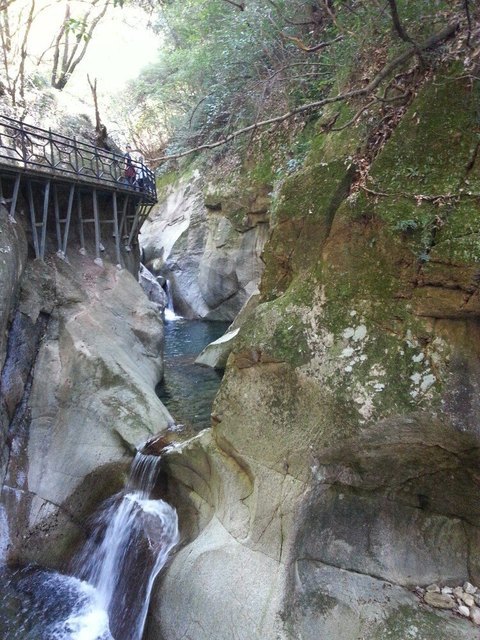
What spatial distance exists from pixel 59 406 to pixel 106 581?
3206mm

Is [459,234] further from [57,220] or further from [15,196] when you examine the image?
[57,220]

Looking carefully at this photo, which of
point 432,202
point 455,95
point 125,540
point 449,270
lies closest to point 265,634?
point 125,540

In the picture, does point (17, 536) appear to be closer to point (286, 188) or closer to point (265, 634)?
point (265, 634)

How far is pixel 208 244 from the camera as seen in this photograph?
2123 cm

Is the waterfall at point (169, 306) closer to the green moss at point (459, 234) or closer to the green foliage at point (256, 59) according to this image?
the green foliage at point (256, 59)

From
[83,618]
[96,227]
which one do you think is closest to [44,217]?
[96,227]

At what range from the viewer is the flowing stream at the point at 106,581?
18.4ft

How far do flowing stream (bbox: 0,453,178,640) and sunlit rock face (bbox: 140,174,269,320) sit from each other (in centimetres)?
1289

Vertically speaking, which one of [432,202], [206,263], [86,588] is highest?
[206,263]

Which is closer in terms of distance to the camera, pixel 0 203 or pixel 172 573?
pixel 172 573

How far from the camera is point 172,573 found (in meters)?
5.46

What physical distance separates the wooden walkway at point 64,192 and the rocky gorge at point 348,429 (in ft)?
19.3

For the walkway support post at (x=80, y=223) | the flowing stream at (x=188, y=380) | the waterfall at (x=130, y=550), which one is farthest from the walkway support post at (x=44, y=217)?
the waterfall at (x=130, y=550)

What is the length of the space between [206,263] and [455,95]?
647 inches
